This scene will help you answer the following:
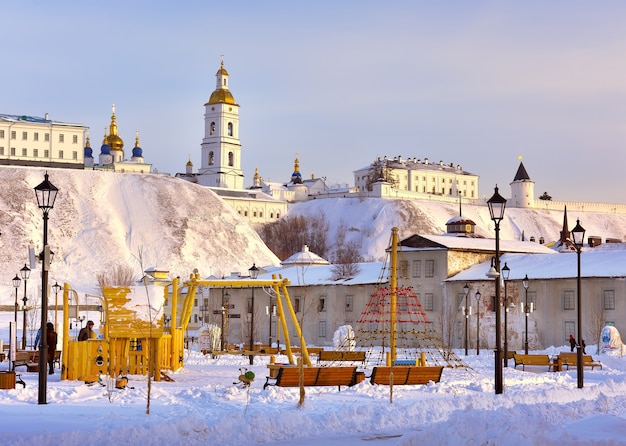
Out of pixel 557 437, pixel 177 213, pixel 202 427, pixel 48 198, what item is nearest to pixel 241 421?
pixel 202 427

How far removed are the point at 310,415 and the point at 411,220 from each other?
154 metres

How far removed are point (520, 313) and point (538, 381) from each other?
2974 cm

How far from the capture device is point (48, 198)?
20359 mm

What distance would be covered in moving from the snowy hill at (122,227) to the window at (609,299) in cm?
7340

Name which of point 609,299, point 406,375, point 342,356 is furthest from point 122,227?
point 406,375

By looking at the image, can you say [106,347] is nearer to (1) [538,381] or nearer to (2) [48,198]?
(2) [48,198]

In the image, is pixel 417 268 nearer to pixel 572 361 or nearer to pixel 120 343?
pixel 572 361

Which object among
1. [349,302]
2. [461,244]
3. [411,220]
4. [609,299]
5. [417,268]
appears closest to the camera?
[609,299]

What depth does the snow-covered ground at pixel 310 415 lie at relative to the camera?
14.5m

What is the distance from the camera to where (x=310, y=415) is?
18.4 m

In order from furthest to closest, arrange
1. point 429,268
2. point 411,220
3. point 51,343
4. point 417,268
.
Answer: point 411,220
point 417,268
point 429,268
point 51,343

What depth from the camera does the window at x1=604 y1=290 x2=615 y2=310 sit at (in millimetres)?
54312

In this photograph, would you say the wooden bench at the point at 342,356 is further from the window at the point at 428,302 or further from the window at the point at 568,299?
the window at the point at 428,302

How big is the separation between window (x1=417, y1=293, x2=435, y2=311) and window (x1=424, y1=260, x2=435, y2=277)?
1140mm
